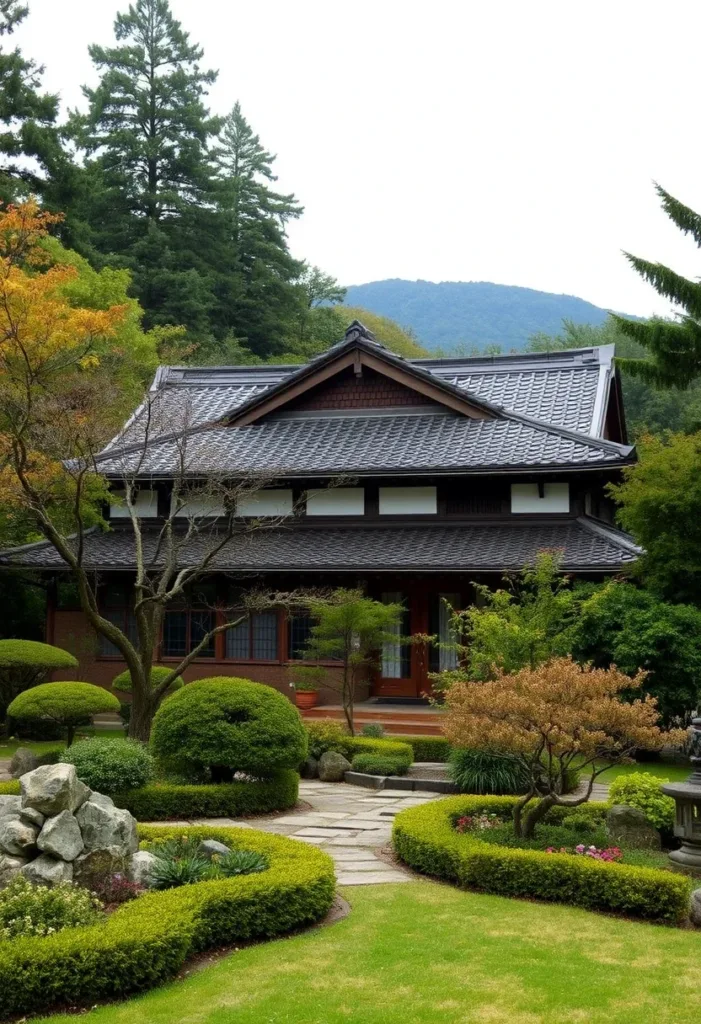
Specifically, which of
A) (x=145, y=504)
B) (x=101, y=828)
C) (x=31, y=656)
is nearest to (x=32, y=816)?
(x=101, y=828)

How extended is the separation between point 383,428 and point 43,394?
28.9ft

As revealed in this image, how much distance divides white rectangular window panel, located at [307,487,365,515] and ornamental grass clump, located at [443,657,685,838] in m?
14.1

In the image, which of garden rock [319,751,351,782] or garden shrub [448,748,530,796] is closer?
garden shrub [448,748,530,796]

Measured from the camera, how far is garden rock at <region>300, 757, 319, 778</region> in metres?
17.2

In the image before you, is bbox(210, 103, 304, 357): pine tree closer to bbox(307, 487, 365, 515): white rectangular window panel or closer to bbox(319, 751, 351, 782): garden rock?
bbox(307, 487, 365, 515): white rectangular window panel

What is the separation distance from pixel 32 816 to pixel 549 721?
4.72 meters

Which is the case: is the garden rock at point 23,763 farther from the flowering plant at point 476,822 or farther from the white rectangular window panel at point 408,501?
the white rectangular window panel at point 408,501

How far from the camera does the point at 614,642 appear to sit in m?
18.2

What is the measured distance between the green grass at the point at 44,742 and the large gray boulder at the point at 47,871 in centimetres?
1077

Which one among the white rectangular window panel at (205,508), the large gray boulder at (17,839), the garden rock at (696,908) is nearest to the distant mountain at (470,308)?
the white rectangular window panel at (205,508)

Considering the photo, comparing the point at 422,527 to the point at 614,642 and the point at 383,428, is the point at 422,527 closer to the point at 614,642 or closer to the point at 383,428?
the point at 383,428

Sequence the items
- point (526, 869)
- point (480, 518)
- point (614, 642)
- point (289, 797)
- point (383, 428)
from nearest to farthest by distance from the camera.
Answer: point (526, 869)
point (289, 797)
point (614, 642)
point (480, 518)
point (383, 428)

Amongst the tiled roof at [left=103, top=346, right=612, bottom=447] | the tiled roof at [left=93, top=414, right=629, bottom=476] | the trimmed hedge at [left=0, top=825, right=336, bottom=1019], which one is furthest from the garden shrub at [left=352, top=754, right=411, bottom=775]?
the tiled roof at [left=103, top=346, right=612, bottom=447]

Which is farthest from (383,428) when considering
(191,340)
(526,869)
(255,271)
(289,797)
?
(255,271)
